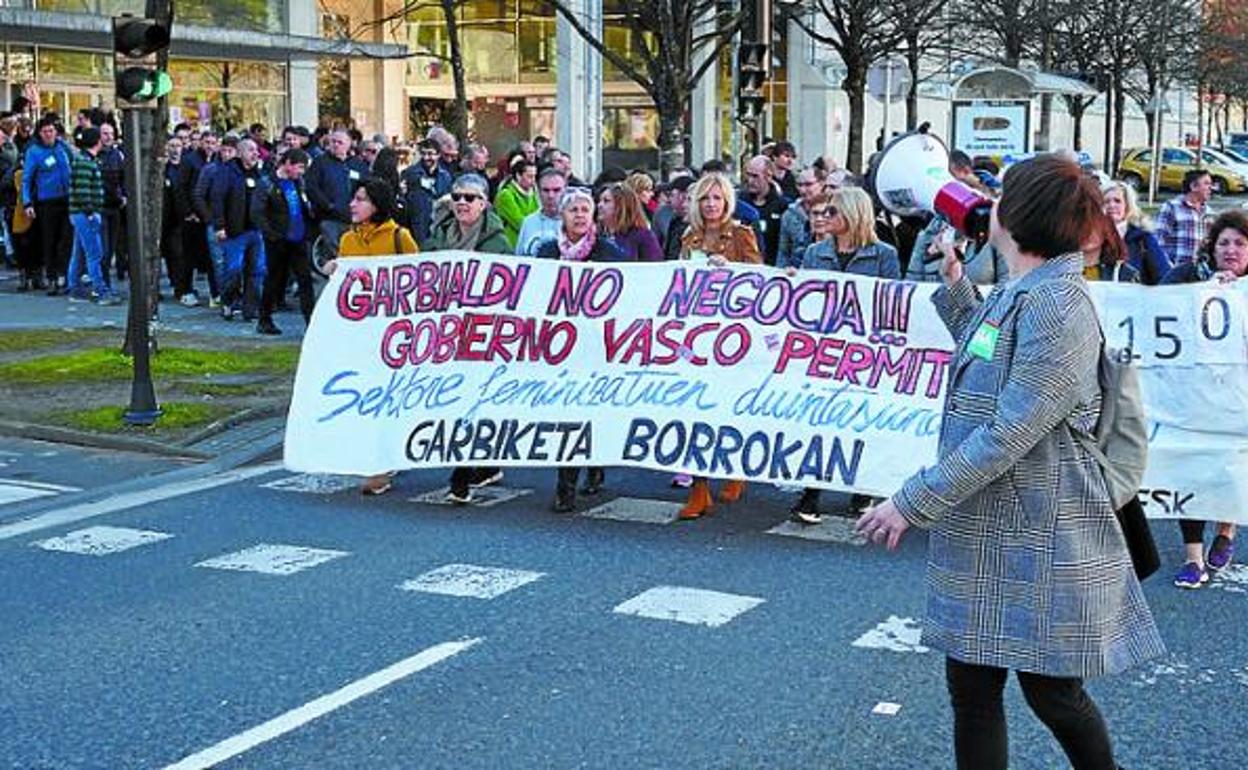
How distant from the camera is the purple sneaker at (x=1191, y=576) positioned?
7.49 meters

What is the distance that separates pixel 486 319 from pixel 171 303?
11145 mm

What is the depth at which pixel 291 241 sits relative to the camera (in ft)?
55.0

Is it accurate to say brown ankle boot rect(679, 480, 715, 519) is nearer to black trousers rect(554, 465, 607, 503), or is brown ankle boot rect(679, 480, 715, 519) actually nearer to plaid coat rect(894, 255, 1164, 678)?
black trousers rect(554, 465, 607, 503)

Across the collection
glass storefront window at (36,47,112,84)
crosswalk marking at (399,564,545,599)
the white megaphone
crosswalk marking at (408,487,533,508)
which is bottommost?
crosswalk marking at (399,564,545,599)

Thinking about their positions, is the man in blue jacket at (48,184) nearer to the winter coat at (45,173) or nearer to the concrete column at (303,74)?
the winter coat at (45,173)

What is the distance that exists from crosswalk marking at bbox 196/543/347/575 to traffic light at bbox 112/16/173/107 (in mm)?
4739

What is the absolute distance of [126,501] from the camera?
31.6 ft

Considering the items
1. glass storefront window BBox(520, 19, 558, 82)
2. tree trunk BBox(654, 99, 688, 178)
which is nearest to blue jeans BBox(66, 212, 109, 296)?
tree trunk BBox(654, 99, 688, 178)

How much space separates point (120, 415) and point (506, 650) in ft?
20.8

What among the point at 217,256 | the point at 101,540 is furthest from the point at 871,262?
the point at 217,256

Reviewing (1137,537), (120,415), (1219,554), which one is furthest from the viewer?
(120,415)

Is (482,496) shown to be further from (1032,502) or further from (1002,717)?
(1032,502)

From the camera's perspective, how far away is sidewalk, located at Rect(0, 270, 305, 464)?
440 inches

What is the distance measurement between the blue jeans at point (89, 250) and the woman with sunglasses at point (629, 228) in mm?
10495
